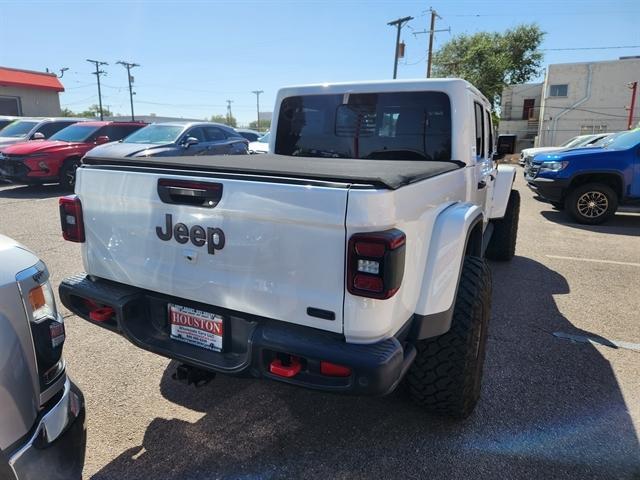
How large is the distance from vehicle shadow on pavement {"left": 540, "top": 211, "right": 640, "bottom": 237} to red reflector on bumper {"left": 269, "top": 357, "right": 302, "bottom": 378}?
8064 mm

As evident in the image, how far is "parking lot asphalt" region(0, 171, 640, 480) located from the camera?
2312mm

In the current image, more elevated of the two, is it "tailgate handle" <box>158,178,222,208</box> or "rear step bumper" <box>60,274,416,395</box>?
"tailgate handle" <box>158,178,222,208</box>

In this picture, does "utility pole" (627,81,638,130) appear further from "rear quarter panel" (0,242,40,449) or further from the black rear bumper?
"rear quarter panel" (0,242,40,449)

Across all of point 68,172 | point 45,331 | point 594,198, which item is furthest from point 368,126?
point 68,172

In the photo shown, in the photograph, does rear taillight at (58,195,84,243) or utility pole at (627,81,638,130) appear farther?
utility pole at (627,81,638,130)

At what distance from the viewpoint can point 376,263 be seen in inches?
71.0

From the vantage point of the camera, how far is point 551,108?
3594cm

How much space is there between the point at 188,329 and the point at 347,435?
108 centimetres

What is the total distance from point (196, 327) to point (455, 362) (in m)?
1.38

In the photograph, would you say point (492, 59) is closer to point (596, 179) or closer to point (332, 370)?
point (596, 179)

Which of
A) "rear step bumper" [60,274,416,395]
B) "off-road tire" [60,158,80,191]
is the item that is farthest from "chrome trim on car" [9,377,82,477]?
"off-road tire" [60,158,80,191]

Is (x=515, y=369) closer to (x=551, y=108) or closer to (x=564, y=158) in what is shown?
(x=564, y=158)

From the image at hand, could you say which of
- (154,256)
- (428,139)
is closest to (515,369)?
(428,139)

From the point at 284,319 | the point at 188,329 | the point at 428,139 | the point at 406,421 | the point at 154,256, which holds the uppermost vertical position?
the point at 428,139
